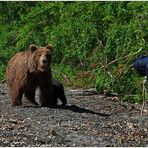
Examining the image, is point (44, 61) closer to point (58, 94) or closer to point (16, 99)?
point (16, 99)

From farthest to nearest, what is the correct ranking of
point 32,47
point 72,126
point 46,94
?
point 32,47, point 46,94, point 72,126

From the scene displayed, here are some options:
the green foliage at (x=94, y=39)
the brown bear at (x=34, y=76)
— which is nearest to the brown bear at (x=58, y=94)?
the brown bear at (x=34, y=76)

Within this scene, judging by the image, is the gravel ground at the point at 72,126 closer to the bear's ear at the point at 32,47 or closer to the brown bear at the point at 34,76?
the brown bear at the point at 34,76

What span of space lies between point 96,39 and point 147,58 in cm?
560

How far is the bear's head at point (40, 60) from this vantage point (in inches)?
357

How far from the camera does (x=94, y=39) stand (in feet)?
42.0

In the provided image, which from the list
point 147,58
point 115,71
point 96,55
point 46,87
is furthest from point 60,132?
point 96,55

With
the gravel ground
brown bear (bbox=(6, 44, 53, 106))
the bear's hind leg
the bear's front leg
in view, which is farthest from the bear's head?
the gravel ground

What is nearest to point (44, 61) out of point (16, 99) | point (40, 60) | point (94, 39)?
point (40, 60)

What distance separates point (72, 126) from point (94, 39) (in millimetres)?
5755

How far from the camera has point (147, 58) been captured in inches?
285

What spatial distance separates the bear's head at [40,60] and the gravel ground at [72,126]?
0.71m

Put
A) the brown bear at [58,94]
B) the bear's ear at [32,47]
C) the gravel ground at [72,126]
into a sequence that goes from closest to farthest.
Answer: the gravel ground at [72,126] < the bear's ear at [32,47] < the brown bear at [58,94]

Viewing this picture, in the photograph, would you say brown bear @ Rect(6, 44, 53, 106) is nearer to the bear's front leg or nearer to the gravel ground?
the bear's front leg
